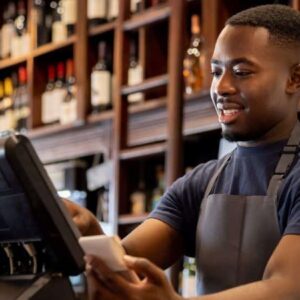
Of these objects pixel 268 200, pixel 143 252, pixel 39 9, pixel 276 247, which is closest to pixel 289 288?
pixel 276 247

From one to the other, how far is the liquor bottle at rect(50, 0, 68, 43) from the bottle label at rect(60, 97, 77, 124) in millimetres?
301

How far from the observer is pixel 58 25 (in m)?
3.73

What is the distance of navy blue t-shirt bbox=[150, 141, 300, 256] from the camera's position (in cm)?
118

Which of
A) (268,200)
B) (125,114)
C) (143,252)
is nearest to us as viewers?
(268,200)

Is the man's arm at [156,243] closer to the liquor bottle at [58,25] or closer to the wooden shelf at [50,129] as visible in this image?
the wooden shelf at [50,129]

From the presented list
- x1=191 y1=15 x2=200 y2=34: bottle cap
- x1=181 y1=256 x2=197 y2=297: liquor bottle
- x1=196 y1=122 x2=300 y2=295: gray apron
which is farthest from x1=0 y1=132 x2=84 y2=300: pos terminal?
x1=191 y1=15 x2=200 y2=34: bottle cap

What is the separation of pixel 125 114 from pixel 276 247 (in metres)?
2.01

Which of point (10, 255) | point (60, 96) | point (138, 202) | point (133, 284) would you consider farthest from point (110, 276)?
point (60, 96)

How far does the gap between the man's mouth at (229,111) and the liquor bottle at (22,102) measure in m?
2.65

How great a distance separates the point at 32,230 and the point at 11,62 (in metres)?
2.87

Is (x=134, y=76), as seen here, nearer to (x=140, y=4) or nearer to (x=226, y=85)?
(x=140, y=4)

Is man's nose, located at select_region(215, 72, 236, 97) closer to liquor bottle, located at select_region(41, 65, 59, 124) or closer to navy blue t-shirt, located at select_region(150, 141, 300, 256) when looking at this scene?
navy blue t-shirt, located at select_region(150, 141, 300, 256)

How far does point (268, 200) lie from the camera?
1201 mm

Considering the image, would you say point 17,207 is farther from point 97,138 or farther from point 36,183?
point 97,138
